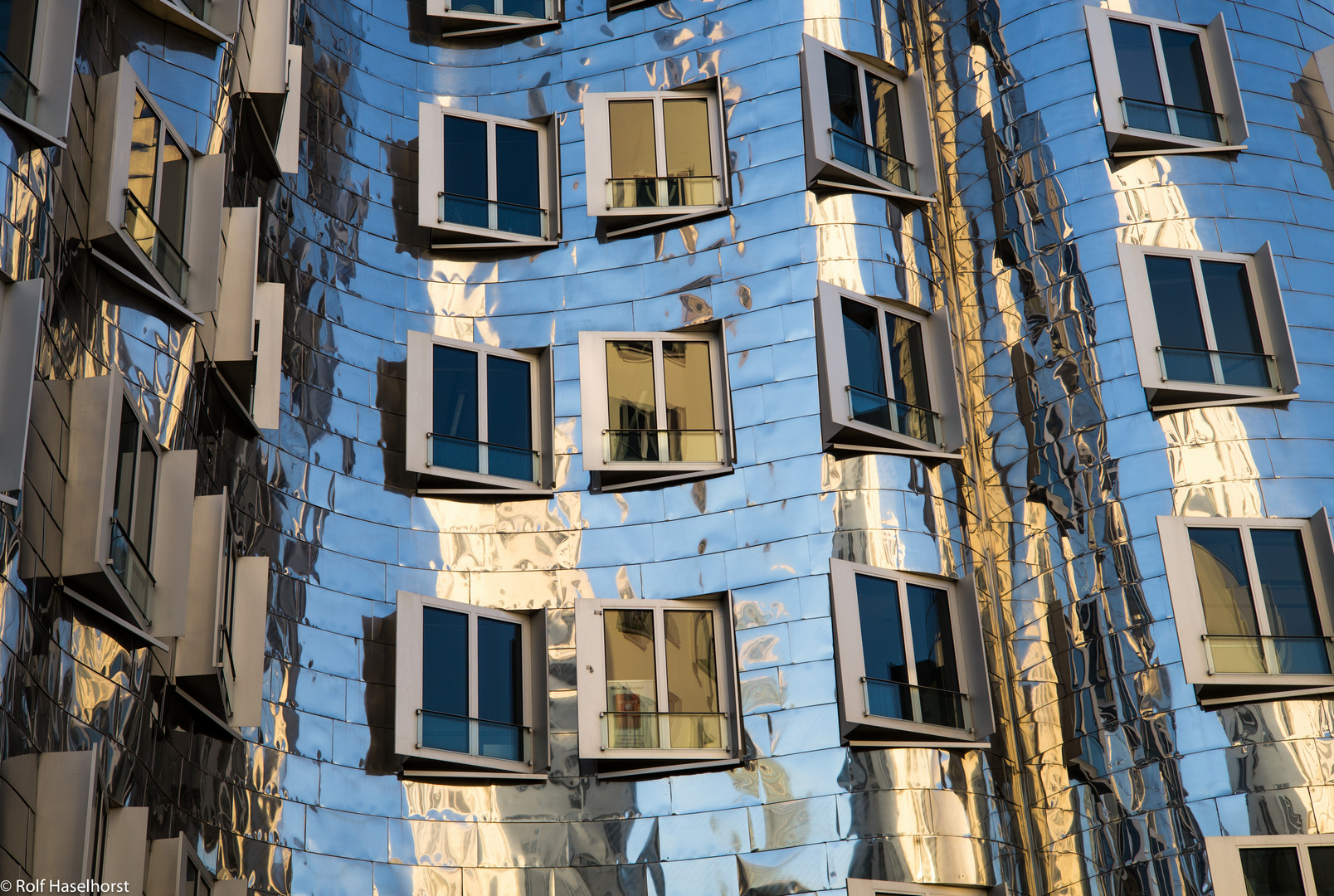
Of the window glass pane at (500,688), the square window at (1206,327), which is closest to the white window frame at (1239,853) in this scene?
the square window at (1206,327)

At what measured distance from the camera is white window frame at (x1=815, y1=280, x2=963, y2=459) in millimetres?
18547

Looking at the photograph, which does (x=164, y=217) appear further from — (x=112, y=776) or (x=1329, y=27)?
(x=1329, y=27)

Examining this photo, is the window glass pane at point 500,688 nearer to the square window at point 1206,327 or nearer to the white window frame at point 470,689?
the white window frame at point 470,689

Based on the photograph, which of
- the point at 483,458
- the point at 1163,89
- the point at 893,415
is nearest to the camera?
the point at 893,415

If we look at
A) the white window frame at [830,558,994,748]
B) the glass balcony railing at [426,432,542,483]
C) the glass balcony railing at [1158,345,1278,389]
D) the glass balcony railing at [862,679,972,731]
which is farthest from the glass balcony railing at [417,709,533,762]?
the glass balcony railing at [1158,345,1278,389]

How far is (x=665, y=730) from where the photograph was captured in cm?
1778

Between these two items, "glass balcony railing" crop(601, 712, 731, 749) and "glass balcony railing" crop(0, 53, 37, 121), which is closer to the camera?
"glass balcony railing" crop(0, 53, 37, 121)

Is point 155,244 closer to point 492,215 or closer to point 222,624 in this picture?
point 222,624

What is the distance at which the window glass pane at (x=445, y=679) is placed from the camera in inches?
690

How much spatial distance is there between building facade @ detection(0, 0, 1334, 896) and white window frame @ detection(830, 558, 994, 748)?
6cm

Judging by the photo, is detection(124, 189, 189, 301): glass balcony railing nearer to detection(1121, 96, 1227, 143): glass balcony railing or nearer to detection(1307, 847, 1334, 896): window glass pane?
detection(1121, 96, 1227, 143): glass balcony railing

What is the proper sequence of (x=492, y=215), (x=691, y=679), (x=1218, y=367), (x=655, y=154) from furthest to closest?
(x=655, y=154), (x=492, y=215), (x=1218, y=367), (x=691, y=679)

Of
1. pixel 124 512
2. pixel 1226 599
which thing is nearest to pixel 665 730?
pixel 1226 599

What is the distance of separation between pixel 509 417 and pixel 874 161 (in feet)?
20.5
